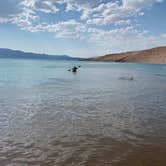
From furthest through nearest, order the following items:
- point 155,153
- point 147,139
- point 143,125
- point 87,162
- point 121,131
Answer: point 143,125
point 121,131
point 147,139
point 155,153
point 87,162

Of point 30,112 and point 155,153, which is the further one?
point 30,112

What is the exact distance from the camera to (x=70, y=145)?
10.7m

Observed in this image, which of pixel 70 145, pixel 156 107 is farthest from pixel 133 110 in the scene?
pixel 70 145

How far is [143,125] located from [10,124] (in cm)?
708

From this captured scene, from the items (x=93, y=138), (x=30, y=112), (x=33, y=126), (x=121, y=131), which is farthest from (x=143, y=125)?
(x=30, y=112)

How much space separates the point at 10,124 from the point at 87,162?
5.81m

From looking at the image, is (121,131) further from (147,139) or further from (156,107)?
(156,107)

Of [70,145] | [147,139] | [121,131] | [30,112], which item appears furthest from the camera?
[30,112]

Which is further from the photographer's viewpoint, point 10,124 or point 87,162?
point 10,124

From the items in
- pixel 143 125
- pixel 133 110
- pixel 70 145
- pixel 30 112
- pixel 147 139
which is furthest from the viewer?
pixel 133 110

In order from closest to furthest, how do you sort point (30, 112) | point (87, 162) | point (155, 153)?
1. point (87, 162)
2. point (155, 153)
3. point (30, 112)

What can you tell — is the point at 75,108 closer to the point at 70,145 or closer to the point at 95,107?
the point at 95,107

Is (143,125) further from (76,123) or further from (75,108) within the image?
(75,108)

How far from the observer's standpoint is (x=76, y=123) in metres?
14.0
